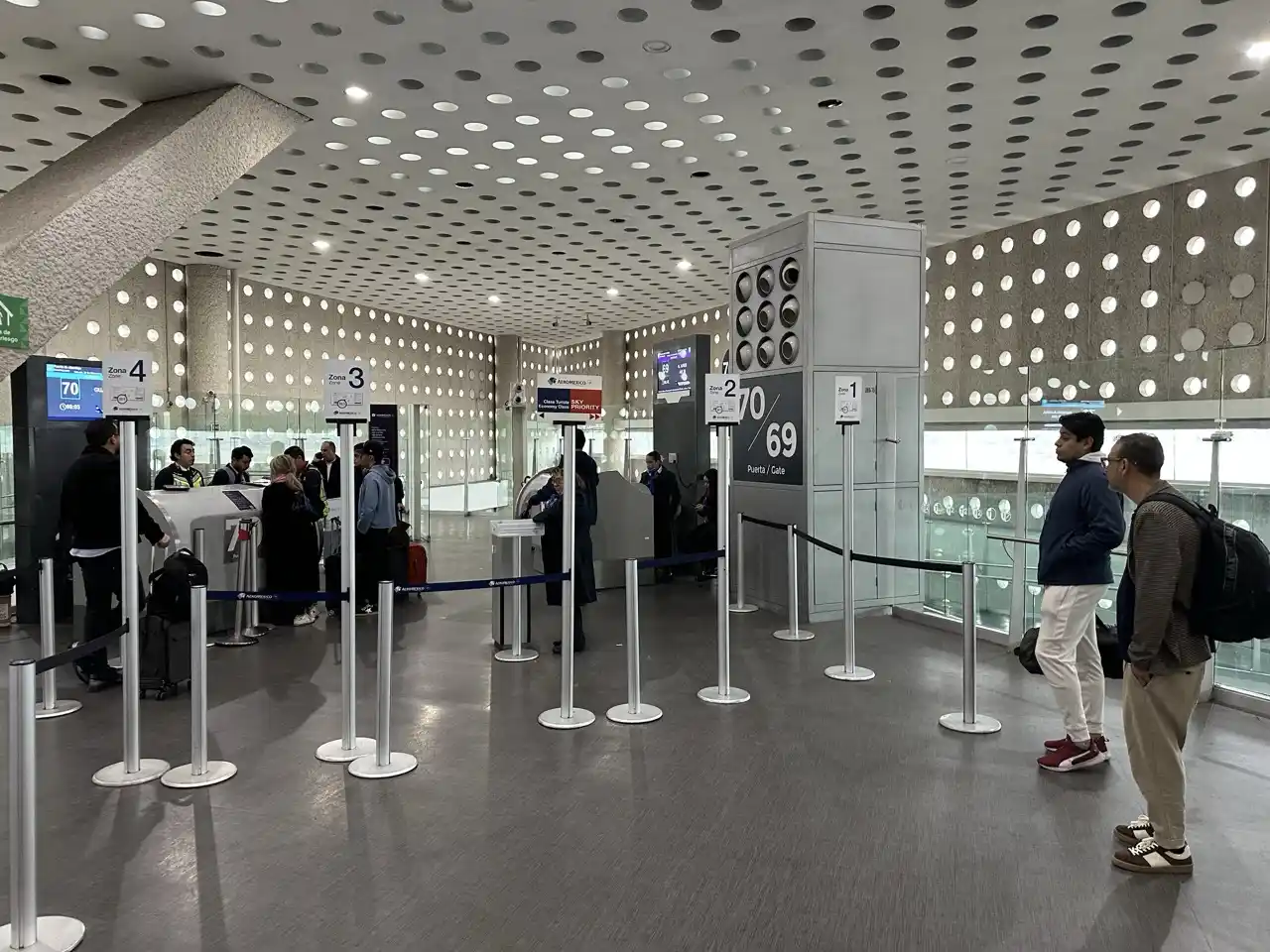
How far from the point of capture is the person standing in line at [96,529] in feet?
19.6

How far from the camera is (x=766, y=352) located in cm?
893

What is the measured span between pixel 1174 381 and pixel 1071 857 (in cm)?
381

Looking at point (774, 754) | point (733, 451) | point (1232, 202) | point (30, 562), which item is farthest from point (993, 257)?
point (30, 562)

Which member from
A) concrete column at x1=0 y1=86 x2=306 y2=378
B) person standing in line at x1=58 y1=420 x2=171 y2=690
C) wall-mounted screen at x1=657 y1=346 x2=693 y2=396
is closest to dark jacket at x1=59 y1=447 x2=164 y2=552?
person standing in line at x1=58 y1=420 x2=171 y2=690

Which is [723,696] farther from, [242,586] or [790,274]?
[242,586]

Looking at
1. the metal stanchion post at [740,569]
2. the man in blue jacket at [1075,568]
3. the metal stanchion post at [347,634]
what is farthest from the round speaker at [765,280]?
the metal stanchion post at [347,634]

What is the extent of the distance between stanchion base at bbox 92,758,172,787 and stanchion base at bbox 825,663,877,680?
4.31m

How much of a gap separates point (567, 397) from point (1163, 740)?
3.56 metres

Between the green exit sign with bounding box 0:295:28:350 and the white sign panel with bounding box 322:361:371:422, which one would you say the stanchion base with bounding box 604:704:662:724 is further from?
the green exit sign with bounding box 0:295:28:350

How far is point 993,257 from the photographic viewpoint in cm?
1289

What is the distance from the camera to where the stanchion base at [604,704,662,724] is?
543 cm

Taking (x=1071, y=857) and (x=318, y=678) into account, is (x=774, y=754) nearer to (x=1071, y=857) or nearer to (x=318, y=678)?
(x=1071, y=857)

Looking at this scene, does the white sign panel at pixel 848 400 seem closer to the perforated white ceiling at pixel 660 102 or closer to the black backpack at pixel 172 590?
the perforated white ceiling at pixel 660 102

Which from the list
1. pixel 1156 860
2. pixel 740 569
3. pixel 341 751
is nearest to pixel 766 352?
pixel 740 569
